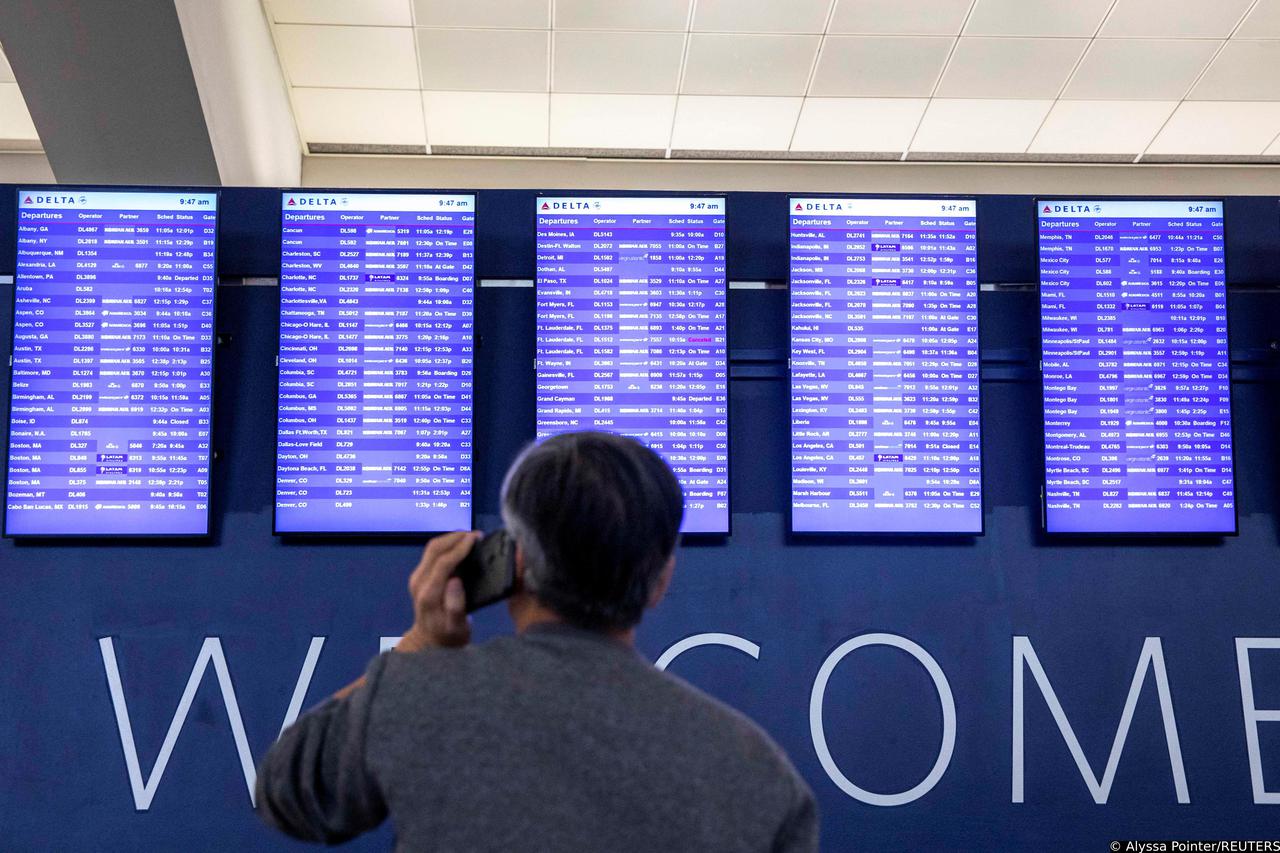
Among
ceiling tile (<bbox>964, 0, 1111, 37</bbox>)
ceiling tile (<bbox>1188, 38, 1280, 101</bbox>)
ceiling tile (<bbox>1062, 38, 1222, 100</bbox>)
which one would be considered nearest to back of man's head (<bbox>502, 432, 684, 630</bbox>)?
ceiling tile (<bbox>964, 0, 1111, 37</bbox>)

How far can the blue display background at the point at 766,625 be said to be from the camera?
2.60 metres

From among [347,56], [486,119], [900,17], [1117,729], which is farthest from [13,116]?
[1117,729]

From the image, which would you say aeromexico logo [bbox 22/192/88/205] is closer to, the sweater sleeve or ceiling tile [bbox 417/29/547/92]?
the sweater sleeve

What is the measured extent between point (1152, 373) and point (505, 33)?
12.0 ft

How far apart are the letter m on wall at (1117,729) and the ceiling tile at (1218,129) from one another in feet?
14.8

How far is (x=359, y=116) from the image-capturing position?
20.6 feet

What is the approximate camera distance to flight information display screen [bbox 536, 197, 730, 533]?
2678 millimetres

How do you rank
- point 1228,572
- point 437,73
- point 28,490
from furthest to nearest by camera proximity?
1. point 437,73
2. point 1228,572
3. point 28,490

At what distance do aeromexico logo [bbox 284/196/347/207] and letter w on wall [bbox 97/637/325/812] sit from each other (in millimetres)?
1021

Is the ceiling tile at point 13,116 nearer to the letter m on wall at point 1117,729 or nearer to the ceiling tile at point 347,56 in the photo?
the ceiling tile at point 347,56

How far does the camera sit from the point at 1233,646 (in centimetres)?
274

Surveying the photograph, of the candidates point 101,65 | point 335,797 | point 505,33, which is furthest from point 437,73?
point 335,797

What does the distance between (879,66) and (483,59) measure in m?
1.97

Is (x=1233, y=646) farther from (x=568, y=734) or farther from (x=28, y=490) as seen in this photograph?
(x=28, y=490)
